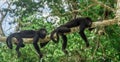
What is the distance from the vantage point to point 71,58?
955 cm

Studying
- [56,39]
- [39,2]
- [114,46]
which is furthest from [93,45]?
[39,2]

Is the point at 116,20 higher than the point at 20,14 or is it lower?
higher

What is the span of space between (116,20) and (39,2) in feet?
24.2

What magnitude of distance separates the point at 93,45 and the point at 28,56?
232 centimetres

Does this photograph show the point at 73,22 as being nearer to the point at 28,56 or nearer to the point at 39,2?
the point at 28,56

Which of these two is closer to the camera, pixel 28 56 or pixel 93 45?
pixel 93 45

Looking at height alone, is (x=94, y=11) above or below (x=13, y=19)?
above

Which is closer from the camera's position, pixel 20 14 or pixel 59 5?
pixel 59 5

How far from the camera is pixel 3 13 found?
13117 mm

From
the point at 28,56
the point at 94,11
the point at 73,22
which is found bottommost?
the point at 28,56

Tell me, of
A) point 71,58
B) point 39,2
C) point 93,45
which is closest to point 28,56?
point 71,58

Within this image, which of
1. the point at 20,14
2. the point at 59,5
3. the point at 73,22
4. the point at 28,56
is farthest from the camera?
the point at 20,14

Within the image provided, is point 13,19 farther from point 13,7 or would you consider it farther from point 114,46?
point 114,46

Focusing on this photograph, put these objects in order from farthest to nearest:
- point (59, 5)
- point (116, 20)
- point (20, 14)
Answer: point (20, 14), point (59, 5), point (116, 20)
